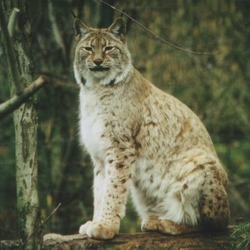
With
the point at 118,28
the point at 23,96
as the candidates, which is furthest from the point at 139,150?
the point at 23,96

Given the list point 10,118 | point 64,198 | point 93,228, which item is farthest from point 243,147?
point 93,228

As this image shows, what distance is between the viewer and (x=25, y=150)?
4113 millimetres

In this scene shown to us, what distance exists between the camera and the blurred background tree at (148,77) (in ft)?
29.5

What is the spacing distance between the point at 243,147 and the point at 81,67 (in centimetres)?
510

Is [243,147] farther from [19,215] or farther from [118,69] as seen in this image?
[19,215]

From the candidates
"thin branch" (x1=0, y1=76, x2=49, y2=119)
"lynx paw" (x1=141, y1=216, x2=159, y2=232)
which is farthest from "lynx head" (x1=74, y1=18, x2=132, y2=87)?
"thin branch" (x1=0, y1=76, x2=49, y2=119)

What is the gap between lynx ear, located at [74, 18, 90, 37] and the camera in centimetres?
601

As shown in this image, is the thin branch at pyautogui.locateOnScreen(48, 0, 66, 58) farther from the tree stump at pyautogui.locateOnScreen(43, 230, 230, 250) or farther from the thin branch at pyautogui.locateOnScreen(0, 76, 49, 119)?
the thin branch at pyautogui.locateOnScreen(0, 76, 49, 119)

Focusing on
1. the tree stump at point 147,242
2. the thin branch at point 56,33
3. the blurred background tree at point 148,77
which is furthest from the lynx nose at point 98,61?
the thin branch at point 56,33

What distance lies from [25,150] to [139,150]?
74.4 inches

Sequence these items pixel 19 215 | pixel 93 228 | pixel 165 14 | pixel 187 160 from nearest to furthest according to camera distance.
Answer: pixel 19 215 < pixel 93 228 < pixel 187 160 < pixel 165 14

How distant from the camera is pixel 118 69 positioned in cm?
593

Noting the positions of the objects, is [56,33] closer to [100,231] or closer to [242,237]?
[100,231]

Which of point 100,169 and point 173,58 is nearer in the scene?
point 100,169
